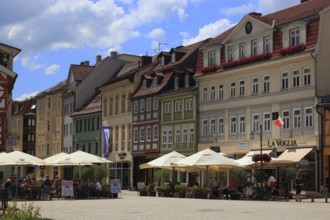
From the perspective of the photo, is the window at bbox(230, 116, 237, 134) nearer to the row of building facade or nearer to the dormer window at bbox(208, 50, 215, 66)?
the row of building facade

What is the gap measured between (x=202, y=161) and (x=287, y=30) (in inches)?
506

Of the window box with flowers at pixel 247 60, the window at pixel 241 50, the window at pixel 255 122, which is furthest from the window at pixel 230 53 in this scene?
the window at pixel 255 122

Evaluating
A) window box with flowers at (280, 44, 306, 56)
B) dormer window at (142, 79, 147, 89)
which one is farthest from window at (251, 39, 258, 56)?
dormer window at (142, 79, 147, 89)

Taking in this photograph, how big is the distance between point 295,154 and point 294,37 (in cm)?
827

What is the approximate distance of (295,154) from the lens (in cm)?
4828

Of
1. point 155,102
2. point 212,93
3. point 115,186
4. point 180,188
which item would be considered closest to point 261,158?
point 180,188

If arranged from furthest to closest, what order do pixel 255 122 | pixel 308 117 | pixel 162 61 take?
1. pixel 162 61
2. pixel 255 122
3. pixel 308 117

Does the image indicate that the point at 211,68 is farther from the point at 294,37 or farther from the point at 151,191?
the point at 151,191

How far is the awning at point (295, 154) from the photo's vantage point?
47331 millimetres

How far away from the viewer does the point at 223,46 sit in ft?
191

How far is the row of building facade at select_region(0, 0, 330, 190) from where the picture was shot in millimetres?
48312

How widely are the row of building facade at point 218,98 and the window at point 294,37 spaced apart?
7cm

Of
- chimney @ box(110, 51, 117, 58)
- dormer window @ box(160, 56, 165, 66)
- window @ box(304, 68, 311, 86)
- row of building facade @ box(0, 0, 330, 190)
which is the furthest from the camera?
chimney @ box(110, 51, 117, 58)

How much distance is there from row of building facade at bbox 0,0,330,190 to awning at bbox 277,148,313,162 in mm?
205
